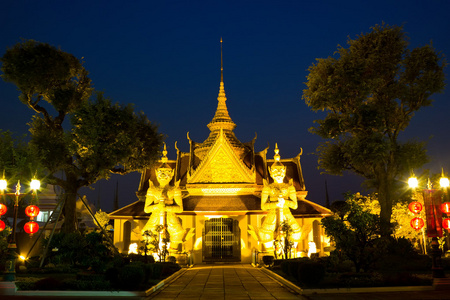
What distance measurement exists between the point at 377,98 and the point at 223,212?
10864mm

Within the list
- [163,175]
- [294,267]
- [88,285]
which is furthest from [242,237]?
[88,285]

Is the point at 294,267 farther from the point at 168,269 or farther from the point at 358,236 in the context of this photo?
the point at 168,269

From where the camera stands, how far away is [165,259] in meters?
25.0

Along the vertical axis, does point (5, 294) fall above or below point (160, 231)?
below

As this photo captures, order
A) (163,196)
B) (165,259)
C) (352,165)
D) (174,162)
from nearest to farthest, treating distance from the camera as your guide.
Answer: (352,165), (165,259), (163,196), (174,162)

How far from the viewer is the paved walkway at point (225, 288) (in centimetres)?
1382

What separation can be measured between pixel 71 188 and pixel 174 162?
12752 mm

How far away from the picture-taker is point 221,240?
29375 millimetres

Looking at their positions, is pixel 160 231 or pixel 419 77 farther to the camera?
pixel 160 231

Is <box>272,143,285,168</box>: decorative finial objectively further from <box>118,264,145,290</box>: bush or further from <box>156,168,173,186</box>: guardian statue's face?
<box>118,264,145,290</box>: bush

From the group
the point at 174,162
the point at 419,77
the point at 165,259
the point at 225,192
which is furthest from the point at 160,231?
the point at 419,77

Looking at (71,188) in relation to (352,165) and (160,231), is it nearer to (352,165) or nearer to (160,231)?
(160,231)

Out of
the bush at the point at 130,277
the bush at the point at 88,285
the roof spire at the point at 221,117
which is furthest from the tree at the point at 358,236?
the roof spire at the point at 221,117

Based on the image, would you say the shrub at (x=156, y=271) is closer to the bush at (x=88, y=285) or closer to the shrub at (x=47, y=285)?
the bush at (x=88, y=285)
